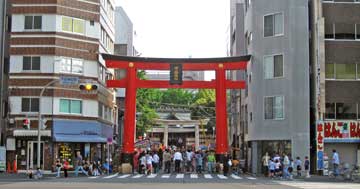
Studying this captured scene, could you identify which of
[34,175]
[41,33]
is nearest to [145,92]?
[41,33]

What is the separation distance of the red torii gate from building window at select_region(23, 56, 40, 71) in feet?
19.2

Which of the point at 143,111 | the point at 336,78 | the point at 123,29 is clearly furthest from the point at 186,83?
the point at 123,29

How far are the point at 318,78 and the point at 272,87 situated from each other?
3.75 m

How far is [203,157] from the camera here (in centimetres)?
4653

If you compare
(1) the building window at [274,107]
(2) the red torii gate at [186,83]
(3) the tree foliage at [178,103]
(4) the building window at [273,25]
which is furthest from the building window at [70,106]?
(3) the tree foliage at [178,103]

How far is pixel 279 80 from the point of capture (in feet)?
147

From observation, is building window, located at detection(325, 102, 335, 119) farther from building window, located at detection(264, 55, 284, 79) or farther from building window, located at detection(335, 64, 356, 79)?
building window, located at detection(264, 55, 284, 79)

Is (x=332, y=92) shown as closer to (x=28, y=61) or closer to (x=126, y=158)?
(x=126, y=158)

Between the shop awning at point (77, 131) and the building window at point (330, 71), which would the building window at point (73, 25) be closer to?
the shop awning at point (77, 131)

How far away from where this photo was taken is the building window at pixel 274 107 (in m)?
44.5

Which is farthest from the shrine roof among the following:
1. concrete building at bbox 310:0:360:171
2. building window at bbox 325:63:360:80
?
building window at bbox 325:63:360:80

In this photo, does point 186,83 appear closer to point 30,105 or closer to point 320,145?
point 320,145

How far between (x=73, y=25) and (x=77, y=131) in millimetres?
8770

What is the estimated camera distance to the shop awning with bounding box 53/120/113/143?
48.4m
